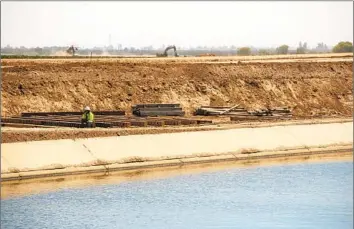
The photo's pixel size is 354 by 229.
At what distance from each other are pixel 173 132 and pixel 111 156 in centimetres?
599

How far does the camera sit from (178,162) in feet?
150

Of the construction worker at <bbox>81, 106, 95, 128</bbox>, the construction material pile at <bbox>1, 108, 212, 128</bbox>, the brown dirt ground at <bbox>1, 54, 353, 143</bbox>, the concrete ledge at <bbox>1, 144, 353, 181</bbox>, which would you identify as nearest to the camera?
the concrete ledge at <bbox>1, 144, 353, 181</bbox>

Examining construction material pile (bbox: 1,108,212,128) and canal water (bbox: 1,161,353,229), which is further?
construction material pile (bbox: 1,108,212,128)

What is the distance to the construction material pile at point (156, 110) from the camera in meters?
58.2

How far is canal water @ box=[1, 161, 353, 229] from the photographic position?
102ft

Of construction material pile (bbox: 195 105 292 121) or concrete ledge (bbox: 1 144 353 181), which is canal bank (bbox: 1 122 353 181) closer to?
concrete ledge (bbox: 1 144 353 181)

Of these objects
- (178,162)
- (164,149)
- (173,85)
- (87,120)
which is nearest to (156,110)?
(173,85)

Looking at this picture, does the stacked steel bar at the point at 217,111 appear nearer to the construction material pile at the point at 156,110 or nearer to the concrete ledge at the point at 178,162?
the construction material pile at the point at 156,110

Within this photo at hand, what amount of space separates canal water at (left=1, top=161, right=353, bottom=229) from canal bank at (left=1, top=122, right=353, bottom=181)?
150 inches

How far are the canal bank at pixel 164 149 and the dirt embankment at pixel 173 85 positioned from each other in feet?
38.4

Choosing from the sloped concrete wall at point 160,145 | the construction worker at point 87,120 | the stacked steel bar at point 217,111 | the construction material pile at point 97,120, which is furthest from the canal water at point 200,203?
the stacked steel bar at point 217,111

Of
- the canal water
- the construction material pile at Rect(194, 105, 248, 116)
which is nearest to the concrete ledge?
the canal water

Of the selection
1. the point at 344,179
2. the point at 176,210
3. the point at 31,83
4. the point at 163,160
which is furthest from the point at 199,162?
the point at 31,83

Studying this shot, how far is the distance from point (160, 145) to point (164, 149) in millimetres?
370
